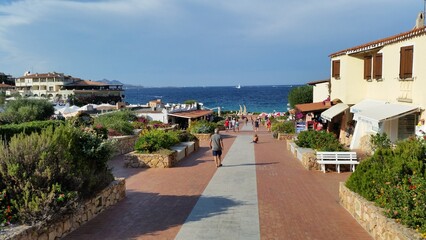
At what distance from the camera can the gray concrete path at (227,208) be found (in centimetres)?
700

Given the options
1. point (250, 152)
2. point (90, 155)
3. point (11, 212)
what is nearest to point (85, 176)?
point (90, 155)

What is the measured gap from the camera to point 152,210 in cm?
858

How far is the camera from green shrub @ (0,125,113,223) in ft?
20.9

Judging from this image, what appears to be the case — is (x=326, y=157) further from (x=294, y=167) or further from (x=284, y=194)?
(x=284, y=194)

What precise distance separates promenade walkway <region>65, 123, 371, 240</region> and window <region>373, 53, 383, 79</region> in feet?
19.0

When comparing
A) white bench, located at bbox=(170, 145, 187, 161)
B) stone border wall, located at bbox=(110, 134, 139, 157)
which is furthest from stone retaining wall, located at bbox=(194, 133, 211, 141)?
white bench, located at bbox=(170, 145, 187, 161)

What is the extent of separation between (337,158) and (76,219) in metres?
9.10

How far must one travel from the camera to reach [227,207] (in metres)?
8.72

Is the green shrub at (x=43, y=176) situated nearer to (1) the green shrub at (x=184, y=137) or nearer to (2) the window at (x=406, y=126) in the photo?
(1) the green shrub at (x=184, y=137)

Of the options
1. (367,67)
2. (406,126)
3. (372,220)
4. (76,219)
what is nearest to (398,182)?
(372,220)

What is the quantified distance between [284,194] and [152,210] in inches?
140

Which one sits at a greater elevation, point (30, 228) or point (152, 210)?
point (30, 228)

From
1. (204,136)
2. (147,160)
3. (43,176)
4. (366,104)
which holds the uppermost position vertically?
(366,104)

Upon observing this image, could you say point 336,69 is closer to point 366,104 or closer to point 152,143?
point 366,104
